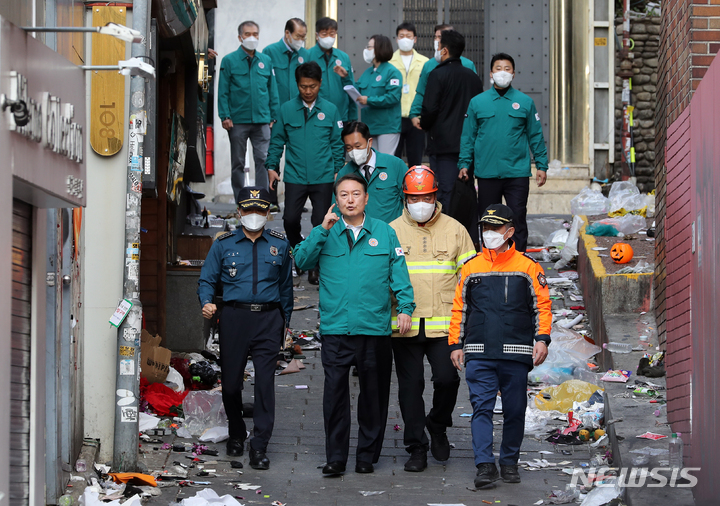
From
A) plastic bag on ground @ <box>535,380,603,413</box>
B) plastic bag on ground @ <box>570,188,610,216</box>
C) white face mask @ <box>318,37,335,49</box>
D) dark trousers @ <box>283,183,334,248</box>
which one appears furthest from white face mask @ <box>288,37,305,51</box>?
plastic bag on ground @ <box>535,380,603,413</box>

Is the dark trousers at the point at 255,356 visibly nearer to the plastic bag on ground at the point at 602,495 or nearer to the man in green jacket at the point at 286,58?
the plastic bag on ground at the point at 602,495

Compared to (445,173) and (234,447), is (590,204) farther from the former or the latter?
(234,447)

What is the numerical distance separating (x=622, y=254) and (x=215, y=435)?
4753 millimetres

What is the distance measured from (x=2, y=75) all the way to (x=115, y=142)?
2.86m

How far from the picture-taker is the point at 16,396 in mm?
5000

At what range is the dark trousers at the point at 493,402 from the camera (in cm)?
671

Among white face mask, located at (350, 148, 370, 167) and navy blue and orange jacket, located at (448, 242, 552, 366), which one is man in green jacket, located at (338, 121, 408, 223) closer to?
white face mask, located at (350, 148, 370, 167)

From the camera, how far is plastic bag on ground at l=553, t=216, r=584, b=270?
1256cm

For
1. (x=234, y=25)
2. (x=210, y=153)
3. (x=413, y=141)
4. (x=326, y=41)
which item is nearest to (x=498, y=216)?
(x=413, y=141)

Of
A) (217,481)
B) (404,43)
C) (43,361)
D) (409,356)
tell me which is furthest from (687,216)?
(404,43)

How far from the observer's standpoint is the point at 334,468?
6.90 meters

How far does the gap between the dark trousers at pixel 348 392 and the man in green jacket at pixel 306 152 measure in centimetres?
403

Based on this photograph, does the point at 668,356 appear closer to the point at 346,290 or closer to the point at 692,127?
the point at 692,127

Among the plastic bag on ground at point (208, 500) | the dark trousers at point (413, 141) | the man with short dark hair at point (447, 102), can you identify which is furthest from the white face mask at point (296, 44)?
the plastic bag on ground at point (208, 500)
